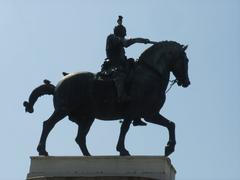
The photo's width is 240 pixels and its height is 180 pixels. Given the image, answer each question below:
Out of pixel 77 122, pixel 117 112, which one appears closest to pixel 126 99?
pixel 117 112

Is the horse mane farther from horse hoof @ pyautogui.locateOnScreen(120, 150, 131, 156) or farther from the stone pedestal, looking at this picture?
the stone pedestal

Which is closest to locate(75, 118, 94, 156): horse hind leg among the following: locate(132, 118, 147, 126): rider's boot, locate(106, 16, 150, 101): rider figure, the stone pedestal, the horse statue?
the horse statue

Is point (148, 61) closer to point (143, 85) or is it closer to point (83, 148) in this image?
point (143, 85)

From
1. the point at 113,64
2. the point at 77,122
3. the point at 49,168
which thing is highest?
the point at 113,64

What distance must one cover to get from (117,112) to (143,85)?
3.46 ft

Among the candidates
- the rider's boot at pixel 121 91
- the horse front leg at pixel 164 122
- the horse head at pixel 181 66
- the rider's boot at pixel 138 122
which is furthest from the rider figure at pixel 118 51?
the horse front leg at pixel 164 122

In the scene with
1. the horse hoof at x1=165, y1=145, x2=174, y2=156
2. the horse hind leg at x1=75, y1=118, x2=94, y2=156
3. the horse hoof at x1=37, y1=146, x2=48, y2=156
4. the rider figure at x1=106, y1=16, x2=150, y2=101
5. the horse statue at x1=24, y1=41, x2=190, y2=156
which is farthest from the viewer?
the horse hind leg at x1=75, y1=118, x2=94, y2=156

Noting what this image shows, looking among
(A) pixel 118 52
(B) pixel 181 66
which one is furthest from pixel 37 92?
(B) pixel 181 66

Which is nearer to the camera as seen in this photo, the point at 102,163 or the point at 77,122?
the point at 102,163

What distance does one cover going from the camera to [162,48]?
2067 cm

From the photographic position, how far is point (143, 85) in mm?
20250

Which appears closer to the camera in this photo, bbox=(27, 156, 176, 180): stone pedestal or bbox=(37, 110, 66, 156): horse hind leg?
bbox=(27, 156, 176, 180): stone pedestal

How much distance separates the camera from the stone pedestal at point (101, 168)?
19.5 m

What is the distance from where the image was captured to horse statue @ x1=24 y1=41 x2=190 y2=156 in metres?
20.2
